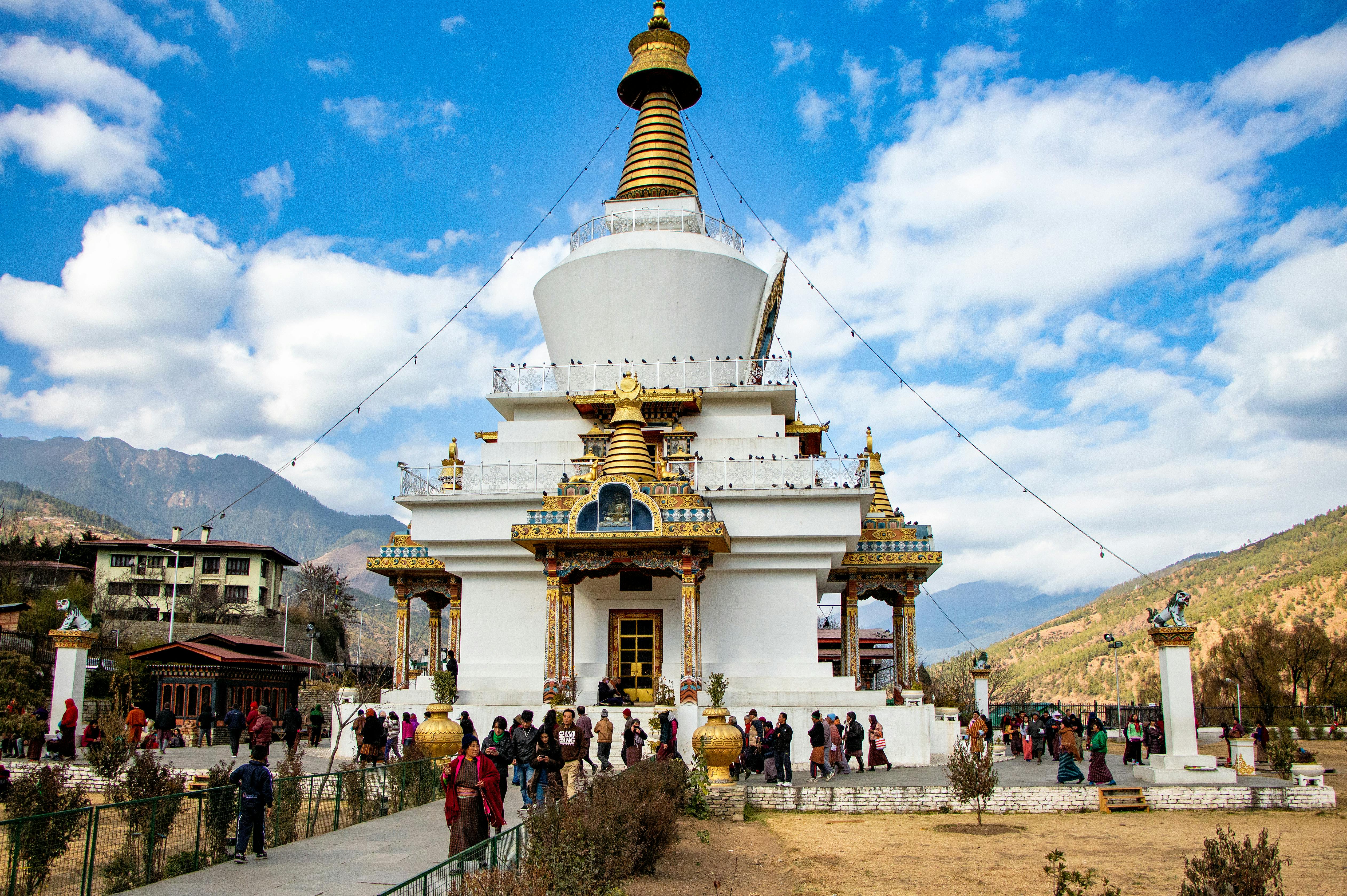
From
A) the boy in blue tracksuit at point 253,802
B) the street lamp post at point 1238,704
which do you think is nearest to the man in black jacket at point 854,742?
the boy in blue tracksuit at point 253,802

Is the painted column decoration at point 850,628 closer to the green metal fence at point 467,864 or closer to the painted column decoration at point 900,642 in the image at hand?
the painted column decoration at point 900,642

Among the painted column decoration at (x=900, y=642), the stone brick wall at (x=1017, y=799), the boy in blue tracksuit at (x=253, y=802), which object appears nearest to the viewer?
the boy in blue tracksuit at (x=253, y=802)

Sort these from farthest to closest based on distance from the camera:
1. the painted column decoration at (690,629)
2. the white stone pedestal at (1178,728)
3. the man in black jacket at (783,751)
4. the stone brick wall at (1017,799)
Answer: the painted column decoration at (690,629) < the man in black jacket at (783,751) < the white stone pedestal at (1178,728) < the stone brick wall at (1017,799)

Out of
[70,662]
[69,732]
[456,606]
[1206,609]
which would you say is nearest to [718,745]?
[69,732]

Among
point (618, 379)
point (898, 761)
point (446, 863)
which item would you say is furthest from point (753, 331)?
point (446, 863)

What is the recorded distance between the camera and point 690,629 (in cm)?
2052

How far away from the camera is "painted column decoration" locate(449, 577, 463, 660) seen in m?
25.3

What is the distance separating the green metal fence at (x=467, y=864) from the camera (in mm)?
6332

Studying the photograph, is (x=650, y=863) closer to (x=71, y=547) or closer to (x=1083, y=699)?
(x=71, y=547)

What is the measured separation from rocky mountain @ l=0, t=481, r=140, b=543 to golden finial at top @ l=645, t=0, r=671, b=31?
2582 inches

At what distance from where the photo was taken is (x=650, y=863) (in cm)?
1034

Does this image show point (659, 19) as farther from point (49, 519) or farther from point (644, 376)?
point (49, 519)

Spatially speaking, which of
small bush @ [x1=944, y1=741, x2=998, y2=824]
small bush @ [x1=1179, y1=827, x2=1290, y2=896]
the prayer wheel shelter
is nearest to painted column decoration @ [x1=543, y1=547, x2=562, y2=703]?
small bush @ [x1=944, y1=741, x2=998, y2=824]

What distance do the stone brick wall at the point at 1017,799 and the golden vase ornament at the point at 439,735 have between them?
15.4 feet
